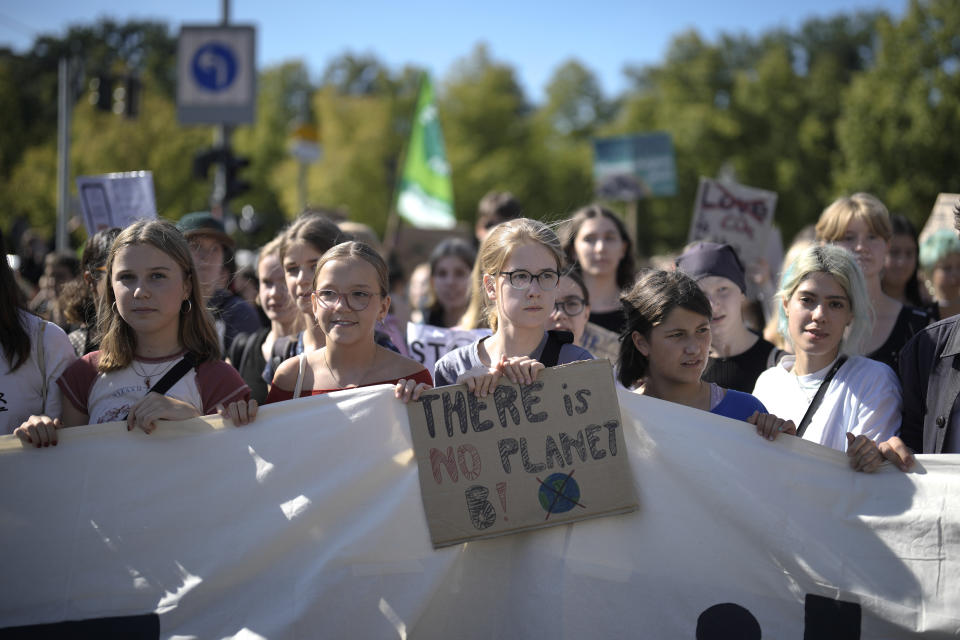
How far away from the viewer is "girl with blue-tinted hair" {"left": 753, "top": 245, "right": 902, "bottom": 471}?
333 centimetres

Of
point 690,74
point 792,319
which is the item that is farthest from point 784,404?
point 690,74

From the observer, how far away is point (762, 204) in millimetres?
7023

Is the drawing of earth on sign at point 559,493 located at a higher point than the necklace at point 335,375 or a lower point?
lower

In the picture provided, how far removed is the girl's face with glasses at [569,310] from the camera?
429 cm

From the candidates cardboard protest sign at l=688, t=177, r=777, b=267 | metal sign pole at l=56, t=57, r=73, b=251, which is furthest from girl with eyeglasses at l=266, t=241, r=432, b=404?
metal sign pole at l=56, t=57, r=73, b=251

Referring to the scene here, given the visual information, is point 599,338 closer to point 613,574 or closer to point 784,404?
point 784,404

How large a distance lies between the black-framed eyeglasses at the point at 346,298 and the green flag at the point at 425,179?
7.36 m

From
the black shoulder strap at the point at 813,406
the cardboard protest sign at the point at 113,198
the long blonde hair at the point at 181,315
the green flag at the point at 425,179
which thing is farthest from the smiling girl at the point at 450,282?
the green flag at the point at 425,179

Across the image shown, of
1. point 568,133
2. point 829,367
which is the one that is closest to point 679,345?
point 829,367

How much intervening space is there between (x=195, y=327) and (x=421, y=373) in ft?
2.85

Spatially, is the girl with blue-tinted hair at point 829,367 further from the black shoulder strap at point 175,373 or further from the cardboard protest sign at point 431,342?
the black shoulder strap at point 175,373

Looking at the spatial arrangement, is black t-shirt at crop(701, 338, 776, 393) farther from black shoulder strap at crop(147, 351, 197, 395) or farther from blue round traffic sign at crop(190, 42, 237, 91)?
blue round traffic sign at crop(190, 42, 237, 91)

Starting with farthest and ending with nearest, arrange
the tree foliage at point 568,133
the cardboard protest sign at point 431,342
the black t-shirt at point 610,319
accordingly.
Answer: the tree foliage at point 568,133, the black t-shirt at point 610,319, the cardboard protest sign at point 431,342

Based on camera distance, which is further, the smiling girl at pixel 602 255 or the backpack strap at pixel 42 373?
the smiling girl at pixel 602 255
